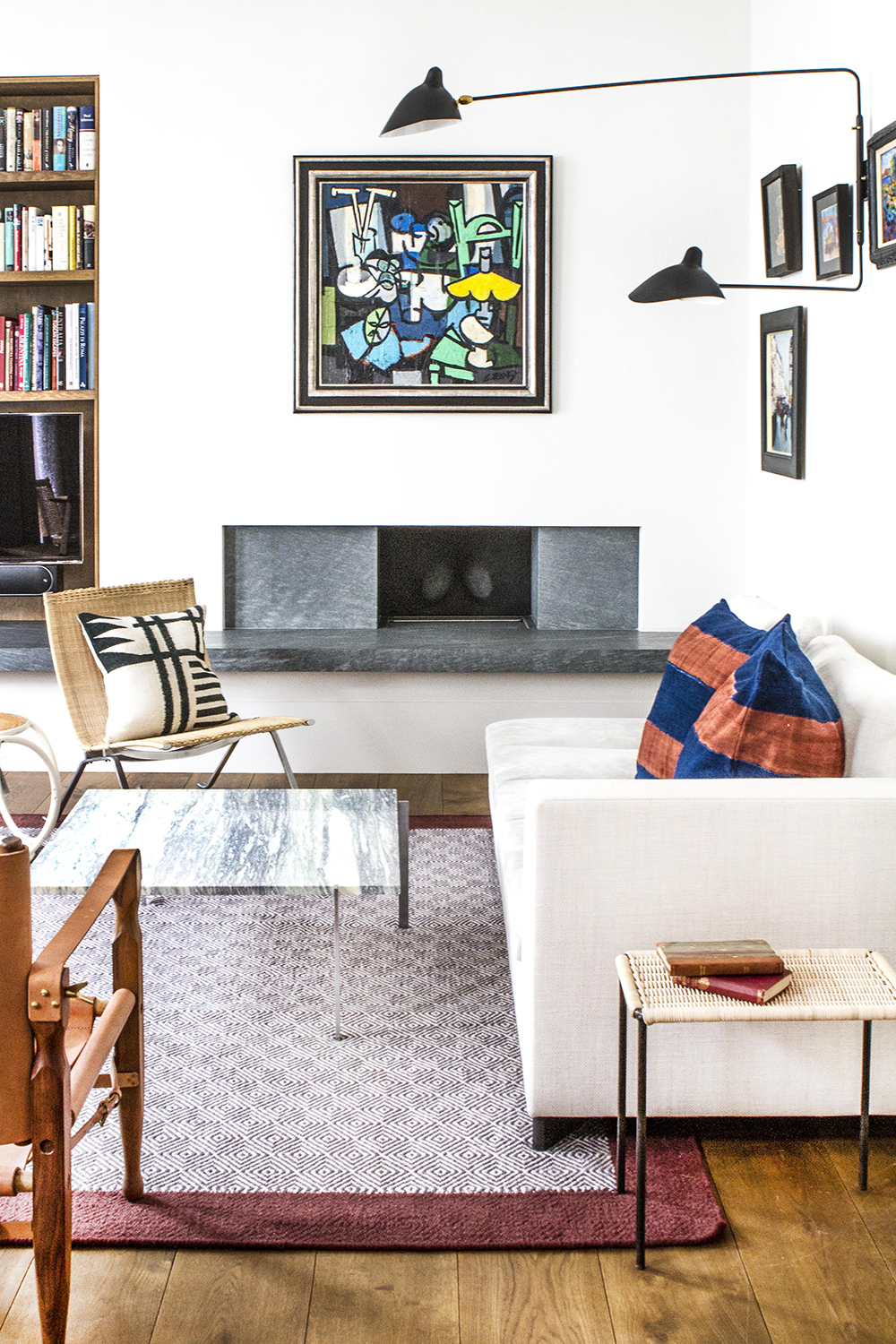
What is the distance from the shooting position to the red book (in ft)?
6.33

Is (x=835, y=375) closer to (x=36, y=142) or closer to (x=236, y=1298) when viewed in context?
(x=236, y=1298)

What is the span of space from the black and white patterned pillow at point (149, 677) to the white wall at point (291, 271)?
30.8 inches

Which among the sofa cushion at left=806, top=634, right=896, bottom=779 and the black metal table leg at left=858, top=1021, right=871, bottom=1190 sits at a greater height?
the sofa cushion at left=806, top=634, right=896, bottom=779

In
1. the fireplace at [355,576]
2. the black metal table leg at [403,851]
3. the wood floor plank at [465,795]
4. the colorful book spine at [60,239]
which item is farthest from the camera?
the fireplace at [355,576]

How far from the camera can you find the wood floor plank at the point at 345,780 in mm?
4746

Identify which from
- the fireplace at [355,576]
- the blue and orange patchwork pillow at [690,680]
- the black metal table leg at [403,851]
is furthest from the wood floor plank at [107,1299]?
the fireplace at [355,576]

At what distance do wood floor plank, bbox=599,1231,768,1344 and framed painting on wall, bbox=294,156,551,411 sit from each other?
3447mm

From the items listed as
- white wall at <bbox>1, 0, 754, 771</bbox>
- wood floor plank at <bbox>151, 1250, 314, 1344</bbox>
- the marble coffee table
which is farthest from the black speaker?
wood floor plank at <bbox>151, 1250, 314, 1344</bbox>

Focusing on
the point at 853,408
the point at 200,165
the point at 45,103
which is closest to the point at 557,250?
the point at 200,165

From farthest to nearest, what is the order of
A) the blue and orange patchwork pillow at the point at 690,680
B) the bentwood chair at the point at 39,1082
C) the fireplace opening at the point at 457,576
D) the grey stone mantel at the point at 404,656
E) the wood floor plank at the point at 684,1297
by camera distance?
the fireplace opening at the point at 457,576
the grey stone mantel at the point at 404,656
the blue and orange patchwork pillow at the point at 690,680
the wood floor plank at the point at 684,1297
the bentwood chair at the point at 39,1082

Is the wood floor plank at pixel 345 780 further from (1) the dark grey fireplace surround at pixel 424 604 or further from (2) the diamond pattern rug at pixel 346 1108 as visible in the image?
(2) the diamond pattern rug at pixel 346 1108

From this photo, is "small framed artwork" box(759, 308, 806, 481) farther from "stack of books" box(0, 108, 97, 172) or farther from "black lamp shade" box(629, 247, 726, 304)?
"stack of books" box(0, 108, 97, 172)

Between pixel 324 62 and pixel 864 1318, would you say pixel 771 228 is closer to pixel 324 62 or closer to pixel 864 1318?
pixel 324 62

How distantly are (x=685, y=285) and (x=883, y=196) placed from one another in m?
0.57
